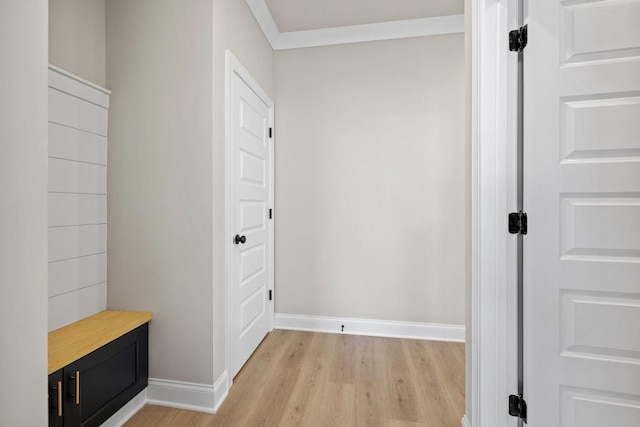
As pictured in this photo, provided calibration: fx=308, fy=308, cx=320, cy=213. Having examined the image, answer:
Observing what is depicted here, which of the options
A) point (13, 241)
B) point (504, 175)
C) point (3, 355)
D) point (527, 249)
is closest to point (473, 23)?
point (504, 175)

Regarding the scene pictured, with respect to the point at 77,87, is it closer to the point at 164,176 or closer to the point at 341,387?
the point at 164,176

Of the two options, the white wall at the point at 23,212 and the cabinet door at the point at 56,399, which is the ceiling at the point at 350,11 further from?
the cabinet door at the point at 56,399

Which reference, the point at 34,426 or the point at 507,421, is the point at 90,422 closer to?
the point at 34,426

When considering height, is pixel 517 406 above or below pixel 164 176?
below

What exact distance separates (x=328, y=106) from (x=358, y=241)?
1.31m

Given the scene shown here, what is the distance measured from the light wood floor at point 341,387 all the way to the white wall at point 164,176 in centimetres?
28

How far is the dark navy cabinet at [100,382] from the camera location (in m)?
1.31

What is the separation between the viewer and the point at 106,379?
5.07 ft

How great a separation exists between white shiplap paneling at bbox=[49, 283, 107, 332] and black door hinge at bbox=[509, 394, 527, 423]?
2192 millimetres

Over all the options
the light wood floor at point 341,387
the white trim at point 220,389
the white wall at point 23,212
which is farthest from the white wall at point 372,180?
the white wall at point 23,212

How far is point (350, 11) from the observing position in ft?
8.65

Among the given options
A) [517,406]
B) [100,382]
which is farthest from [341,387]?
[100,382]

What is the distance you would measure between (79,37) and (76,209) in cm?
98

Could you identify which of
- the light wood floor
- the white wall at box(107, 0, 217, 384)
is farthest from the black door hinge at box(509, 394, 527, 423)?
the white wall at box(107, 0, 217, 384)
